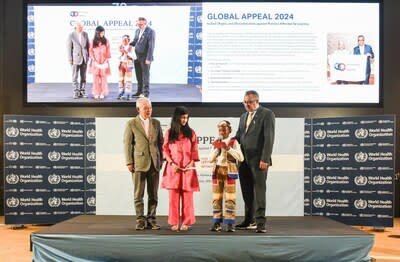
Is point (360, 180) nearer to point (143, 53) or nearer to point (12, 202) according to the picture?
point (143, 53)

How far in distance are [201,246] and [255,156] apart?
0.99 m

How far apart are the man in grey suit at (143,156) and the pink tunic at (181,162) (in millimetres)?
138

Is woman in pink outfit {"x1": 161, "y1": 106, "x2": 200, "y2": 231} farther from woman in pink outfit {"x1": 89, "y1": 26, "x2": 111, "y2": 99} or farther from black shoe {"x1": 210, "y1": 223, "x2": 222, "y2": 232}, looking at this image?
woman in pink outfit {"x1": 89, "y1": 26, "x2": 111, "y2": 99}

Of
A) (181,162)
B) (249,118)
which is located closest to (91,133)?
(181,162)

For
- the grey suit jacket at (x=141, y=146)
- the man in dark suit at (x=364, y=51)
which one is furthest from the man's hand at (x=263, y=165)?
the man in dark suit at (x=364, y=51)

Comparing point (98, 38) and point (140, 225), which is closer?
point (140, 225)

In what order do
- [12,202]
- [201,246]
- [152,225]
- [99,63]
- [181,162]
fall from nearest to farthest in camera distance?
1. [201,246]
2. [181,162]
3. [152,225]
4. [12,202]
5. [99,63]

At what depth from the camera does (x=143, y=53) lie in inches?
318

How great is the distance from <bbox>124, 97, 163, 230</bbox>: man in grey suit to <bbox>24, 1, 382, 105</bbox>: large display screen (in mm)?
3320

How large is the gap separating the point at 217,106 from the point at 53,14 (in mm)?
3013

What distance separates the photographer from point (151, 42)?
8.06 m

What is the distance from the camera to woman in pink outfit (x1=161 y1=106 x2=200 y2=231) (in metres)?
4.67

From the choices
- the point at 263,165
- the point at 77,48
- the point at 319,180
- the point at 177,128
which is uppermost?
the point at 77,48

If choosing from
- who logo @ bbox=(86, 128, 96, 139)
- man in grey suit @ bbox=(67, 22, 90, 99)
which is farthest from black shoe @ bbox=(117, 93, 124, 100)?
who logo @ bbox=(86, 128, 96, 139)
